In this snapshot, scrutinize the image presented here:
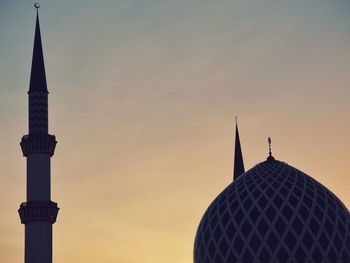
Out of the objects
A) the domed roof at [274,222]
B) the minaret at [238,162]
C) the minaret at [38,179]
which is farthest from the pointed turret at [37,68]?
the minaret at [238,162]

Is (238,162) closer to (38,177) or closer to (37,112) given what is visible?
(37,112)

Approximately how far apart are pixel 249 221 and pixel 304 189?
16.6ft

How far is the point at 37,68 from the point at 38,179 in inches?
341

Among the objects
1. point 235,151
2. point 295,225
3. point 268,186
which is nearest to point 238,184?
point 268,186

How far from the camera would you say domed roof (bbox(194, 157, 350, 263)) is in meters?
66.1

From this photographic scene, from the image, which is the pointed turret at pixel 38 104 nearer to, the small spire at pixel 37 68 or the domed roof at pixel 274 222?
the small spire at pixel 37 68

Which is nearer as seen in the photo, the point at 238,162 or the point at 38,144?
the point at 38,144

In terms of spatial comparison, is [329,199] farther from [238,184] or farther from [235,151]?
[235,151]

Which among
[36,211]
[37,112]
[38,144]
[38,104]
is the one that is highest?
[38,104]

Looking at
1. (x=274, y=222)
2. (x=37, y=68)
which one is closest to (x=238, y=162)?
(x=274, y=222)

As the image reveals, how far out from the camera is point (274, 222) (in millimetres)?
67312

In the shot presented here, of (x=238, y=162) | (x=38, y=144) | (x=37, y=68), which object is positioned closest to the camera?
(x=38, y=144)

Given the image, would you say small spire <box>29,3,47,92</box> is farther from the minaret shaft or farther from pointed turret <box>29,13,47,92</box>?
the minaret shaft

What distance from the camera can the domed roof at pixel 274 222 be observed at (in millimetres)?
66125
